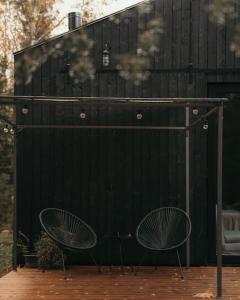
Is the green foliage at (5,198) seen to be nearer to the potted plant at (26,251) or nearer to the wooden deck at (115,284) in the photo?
the potted plant at (26,251)

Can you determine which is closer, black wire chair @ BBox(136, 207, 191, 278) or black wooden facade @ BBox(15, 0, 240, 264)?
black wire chair @ BBox(136, 207, 191, 278)

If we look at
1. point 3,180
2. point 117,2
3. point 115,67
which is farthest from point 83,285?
point 117,2

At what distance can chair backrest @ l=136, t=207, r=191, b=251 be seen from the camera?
704cm

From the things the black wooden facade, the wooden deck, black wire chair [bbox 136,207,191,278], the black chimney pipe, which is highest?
the black chimney pipe

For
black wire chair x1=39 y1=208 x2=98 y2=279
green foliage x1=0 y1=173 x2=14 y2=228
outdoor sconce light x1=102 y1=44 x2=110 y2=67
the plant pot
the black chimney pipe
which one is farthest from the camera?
green foliage x1=0 y1=173 x2=14 y2=228

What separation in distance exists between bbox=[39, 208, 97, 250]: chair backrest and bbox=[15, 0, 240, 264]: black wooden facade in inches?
11.9

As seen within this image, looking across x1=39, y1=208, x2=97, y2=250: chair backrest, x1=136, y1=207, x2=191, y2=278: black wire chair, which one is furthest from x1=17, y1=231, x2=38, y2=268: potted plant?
x1=136, y1=207, x2=191, y2=278: black wire chair

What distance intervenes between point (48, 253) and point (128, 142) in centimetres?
180

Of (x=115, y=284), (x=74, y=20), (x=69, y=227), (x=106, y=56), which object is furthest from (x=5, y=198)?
(x=115, y=284)

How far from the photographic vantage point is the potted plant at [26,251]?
7.21 m

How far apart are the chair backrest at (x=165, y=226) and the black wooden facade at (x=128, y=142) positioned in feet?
0.93

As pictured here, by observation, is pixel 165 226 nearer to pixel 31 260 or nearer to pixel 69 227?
pixel 69 227

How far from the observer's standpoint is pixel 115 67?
7.48 metres

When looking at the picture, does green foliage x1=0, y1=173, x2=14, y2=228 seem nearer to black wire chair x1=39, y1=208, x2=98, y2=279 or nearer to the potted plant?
the potted plant
